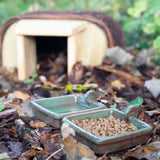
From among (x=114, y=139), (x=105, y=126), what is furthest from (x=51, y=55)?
(x=114, y=139)

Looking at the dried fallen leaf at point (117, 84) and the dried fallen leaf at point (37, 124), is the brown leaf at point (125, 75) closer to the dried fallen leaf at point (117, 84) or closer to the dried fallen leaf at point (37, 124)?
the dried fallen leaf at point (117, 84)

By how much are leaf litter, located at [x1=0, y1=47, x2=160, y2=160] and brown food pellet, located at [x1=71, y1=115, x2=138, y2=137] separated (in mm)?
127

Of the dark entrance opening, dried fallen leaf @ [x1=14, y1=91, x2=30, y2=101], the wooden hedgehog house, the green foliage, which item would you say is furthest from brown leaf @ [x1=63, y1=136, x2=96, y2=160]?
the dark entrance opening

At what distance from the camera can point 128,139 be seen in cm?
164

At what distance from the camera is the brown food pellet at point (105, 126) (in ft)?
5.66

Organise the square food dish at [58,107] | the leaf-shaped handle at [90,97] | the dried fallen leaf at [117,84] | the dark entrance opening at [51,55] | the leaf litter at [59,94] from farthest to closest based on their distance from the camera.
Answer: the dark entrance opening at [51,55] → the dried fallen leaf at [117,84] → the leaf-shaped handle at [90,97] → the square food dish at [58,107] → the leaf litter at [59,94]

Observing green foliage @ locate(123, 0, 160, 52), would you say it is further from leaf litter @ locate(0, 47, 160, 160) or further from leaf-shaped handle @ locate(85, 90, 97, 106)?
leaf-shaped handle @ locate(85, 90, 97, 106)

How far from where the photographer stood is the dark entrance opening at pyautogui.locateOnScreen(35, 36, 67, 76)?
3586mm

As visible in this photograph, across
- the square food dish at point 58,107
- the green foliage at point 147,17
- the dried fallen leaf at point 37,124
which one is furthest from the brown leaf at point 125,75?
the dried fallen leaf at point 37,124

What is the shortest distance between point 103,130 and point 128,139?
178 millimetres

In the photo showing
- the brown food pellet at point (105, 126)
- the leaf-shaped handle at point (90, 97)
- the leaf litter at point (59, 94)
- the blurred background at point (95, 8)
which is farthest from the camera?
the blurred background at point (95, 8)

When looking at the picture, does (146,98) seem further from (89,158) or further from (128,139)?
(89,158)

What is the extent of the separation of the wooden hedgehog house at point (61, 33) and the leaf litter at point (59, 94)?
0.44 ft

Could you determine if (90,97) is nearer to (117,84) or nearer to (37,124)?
(37,124)
